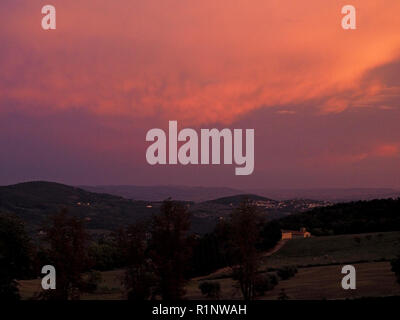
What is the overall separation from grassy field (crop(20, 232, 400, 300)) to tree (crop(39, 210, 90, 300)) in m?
4.31

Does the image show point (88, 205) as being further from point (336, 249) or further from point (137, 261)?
point (137, 261)

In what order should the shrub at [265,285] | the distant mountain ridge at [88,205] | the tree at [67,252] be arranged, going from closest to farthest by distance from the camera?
the tree at [67,252], the shrub at [265,285], the distant mountain ridge at [88,205]

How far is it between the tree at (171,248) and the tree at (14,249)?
11545 mm

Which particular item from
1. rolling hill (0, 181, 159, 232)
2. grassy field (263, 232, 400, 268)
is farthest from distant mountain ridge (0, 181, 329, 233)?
grassy field (263, 232, 400, 268)

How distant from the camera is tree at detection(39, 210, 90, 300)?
3678 centimetres

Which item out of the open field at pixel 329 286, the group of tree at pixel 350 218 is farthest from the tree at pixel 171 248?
the group of tree at pixel 350 218

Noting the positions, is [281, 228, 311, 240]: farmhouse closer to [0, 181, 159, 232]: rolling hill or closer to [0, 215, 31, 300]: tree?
[0, 181, 159, 232]: rolling hill

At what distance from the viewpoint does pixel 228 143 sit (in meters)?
35.9

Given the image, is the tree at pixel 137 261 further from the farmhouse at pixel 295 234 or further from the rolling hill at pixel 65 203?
the farmhouse at pixel 295 234

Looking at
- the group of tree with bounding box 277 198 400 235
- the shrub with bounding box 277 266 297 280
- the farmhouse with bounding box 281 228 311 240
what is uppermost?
the group of tree with bounding box 277 198 400 235

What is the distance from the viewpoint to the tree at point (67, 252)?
3678cm

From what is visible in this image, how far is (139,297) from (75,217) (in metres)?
8.33

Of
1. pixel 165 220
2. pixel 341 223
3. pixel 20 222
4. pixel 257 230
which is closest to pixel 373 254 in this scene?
pixel 341 223
